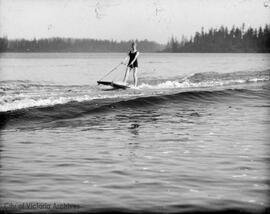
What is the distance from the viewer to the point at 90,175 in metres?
8.48

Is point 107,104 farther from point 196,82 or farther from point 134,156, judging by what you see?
point 196,82

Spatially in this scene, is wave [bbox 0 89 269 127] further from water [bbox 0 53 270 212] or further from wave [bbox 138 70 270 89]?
wave [bbox 138 70 270 89]

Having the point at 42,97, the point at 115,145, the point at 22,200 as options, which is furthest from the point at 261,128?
the point at 42,97

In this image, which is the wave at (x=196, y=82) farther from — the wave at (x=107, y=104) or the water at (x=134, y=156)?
the water at (x=134, y=156)

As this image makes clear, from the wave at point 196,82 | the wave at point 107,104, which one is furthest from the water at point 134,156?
the wave at point 196,82

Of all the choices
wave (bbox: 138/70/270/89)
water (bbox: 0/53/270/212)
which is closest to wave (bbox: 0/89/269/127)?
water (bbox: 0/53/270/212)

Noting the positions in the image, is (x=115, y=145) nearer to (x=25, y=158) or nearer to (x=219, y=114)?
(x=25, y=158)

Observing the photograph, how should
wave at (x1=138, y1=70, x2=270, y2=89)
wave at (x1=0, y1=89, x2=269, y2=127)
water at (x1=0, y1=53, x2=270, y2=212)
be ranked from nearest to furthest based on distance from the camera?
water at (x1=0, y1=53, x2=270, y2=212) → wave at (x1=0, y1=89, x2=269, y2=127) → wave at (x1=138, y1=70, x2=270, y2=89)

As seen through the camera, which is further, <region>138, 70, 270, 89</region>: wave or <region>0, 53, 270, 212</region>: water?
<region>138, 70, 270, 89</region>: wave

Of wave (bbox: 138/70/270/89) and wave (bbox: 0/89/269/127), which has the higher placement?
wave (bbox: 0/89/269/127)

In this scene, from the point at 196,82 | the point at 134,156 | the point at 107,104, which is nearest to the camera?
the point at 134,156

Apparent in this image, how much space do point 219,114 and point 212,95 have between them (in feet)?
21.9

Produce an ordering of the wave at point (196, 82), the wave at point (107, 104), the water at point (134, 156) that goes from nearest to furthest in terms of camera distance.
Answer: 1. the water at point (134, 156)
2. the wave at point (107, 104)
3. the wave at point (196, 82)

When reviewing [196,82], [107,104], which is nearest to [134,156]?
[107,104]
